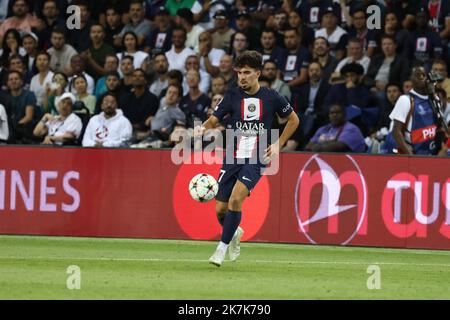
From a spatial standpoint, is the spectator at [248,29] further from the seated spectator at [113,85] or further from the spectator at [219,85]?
the seated spectator at [113,85]

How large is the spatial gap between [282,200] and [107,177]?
2.79 metres

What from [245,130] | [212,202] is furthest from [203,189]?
[212,202]

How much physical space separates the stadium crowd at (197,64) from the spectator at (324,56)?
0.08ft

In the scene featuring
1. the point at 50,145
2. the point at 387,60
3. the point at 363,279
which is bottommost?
the point at 363,279

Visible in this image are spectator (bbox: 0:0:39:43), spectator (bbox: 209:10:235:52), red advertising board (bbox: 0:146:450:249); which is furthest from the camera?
spectator (bbox: 0:0:39:43)

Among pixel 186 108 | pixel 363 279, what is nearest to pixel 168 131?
pixel 186 108

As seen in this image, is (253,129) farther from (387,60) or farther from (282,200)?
(387,60)

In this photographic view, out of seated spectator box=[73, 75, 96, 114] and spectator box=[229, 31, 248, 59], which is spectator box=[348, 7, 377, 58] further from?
seated spectator box=[73, 75, 96, 114]

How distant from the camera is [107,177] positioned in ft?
60.0

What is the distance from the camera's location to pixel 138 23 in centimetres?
2328

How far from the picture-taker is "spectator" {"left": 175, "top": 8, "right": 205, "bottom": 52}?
22531mm

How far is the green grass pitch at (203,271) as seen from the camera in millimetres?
11352

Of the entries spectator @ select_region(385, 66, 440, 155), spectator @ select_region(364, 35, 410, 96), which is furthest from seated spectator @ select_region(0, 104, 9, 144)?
spectator @ select_region(385, 66, 440, 155)

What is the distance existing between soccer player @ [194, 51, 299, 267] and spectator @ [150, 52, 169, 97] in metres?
7.77
